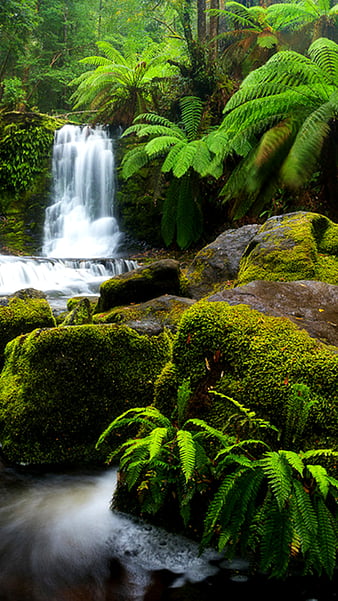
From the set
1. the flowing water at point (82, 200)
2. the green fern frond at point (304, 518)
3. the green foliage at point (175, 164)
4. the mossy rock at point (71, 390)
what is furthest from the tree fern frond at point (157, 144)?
the green fern frond at point (304, 518)

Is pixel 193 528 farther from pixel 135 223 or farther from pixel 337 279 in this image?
pixel 135 223

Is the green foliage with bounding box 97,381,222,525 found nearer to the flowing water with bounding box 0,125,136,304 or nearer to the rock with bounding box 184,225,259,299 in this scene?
the rock with bounding box 184,225,259,299

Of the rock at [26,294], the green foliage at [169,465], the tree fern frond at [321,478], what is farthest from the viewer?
the rock at [26,294]

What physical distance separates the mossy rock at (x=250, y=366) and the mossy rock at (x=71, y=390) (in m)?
0.58

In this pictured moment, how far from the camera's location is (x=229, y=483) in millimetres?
1434

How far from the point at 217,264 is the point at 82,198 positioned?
787 cm

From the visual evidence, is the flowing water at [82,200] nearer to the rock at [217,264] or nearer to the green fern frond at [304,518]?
the rock at [217,264]

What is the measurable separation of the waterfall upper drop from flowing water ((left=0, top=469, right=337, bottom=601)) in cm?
890

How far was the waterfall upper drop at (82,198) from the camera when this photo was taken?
11.1 m

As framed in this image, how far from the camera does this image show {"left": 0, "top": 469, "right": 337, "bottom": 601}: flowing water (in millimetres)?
1503

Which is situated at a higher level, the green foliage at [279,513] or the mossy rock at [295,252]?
the mossy rock at [295,252]

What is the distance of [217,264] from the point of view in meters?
4.97

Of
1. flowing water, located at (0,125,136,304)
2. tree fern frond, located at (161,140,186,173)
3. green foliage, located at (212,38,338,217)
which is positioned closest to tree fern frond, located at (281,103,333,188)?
green foliage, located at (212,38,338,217)

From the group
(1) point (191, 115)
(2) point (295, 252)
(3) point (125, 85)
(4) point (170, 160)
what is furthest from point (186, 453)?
(3) point (125, 85)
